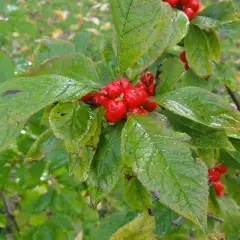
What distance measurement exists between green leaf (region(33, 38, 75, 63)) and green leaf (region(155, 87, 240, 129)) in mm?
391

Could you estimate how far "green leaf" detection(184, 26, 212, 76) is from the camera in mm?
1254

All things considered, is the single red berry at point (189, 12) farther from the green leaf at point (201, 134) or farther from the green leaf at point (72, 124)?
the green leaf at point (72, 124)

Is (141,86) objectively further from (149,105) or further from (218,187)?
(218,187)

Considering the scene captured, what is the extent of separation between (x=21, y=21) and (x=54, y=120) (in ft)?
3.29

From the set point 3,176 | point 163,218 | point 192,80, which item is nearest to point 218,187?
point 163,218

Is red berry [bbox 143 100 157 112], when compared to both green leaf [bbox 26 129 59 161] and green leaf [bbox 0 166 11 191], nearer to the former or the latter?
green leaf [bbox 26 129 59 161]

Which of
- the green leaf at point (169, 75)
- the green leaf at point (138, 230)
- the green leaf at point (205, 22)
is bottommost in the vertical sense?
the green leaf at point (138, 230)

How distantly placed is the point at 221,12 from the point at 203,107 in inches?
19.9

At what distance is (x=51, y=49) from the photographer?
124cm

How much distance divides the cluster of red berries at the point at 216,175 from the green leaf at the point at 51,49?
603 millimetres

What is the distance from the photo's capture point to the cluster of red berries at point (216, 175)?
4.54ft

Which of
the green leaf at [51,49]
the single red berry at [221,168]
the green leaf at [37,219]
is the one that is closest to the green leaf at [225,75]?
the single red berry at [221,168]

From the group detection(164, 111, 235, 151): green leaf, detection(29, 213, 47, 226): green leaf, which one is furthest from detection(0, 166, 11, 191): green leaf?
detection(164, 111, 235, 151): green leaf

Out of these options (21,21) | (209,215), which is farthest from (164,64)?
(21,21)
